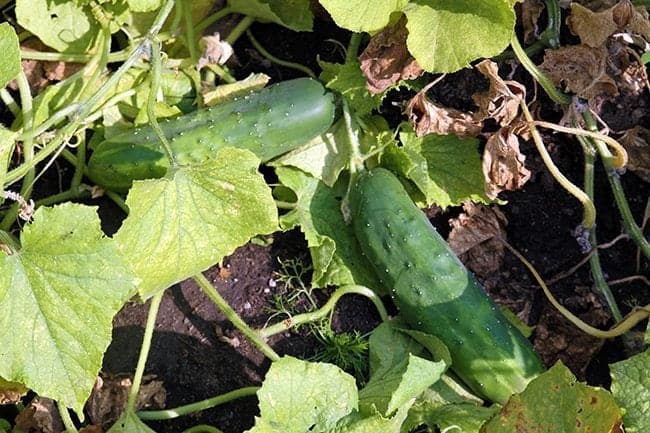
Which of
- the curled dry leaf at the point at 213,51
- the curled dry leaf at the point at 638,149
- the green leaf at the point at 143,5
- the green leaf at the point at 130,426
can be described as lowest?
the green leaf at the point at 130,426

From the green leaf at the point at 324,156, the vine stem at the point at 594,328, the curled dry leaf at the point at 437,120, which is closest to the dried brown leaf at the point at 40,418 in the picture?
the green leaf at the point at 324,156

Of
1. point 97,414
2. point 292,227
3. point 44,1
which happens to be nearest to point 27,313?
point 97,414

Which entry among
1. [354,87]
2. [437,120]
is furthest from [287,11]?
[437,120]

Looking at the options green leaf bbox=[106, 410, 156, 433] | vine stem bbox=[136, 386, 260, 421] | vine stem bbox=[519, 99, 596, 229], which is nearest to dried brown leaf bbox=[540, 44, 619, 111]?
vine stem bbox=[519, 99, 596, 229]

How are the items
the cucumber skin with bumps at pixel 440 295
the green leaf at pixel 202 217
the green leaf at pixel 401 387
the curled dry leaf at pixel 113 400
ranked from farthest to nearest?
1. the curled dry leaf at pixel 113 400
2. the cucumber skin with bumps at pixel 440 295
3. the green leaf at pixel 202 217
4. the green leaf at pixel 401 387

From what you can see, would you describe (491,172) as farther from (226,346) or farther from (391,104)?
(226,346)

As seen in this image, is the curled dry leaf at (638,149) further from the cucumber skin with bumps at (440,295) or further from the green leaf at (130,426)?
the green leaf at (130,426)

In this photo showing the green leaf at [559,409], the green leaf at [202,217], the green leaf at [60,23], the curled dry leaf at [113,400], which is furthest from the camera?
the green leaf at [60,23]
